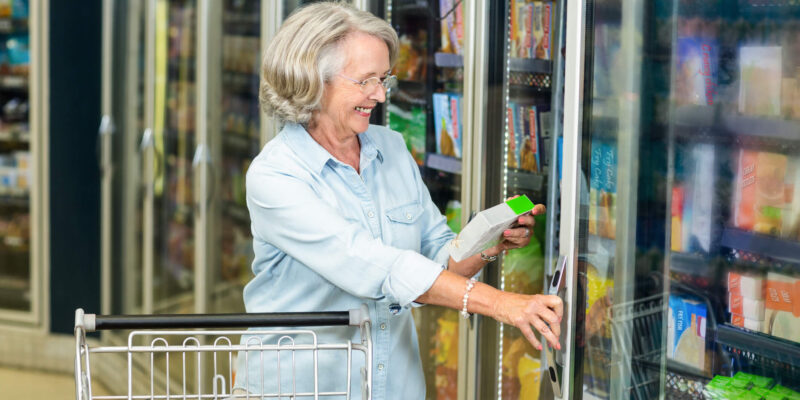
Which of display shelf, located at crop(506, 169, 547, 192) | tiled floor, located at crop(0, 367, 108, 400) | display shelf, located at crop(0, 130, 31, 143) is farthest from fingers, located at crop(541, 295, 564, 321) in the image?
display shelf, located at crop(0, 130, 31, 143)

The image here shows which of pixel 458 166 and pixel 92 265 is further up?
pixel 458 166

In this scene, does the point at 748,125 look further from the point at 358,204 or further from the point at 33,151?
the point at 33,151

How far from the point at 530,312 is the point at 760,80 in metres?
0.69

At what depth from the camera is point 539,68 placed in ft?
8.46

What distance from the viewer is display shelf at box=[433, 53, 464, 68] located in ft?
9.59

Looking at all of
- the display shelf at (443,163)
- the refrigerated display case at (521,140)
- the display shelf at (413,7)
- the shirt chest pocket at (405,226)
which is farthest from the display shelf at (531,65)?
the shirt chest pocket at (405,226)

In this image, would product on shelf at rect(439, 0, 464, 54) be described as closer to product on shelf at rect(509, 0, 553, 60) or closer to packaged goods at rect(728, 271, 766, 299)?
product on shelf at rect(509, 0, 553, 60)

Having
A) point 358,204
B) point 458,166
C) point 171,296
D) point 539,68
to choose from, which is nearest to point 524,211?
point 358,204

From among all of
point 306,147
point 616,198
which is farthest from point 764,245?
point 306,147

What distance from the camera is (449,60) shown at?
9.69 ft

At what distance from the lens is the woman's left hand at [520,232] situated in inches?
77.7

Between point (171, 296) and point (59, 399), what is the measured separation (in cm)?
80

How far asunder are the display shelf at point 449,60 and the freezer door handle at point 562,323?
3.95ft

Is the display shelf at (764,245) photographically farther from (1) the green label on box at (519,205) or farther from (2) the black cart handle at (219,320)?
(2) the black cart handle at (219,320)
